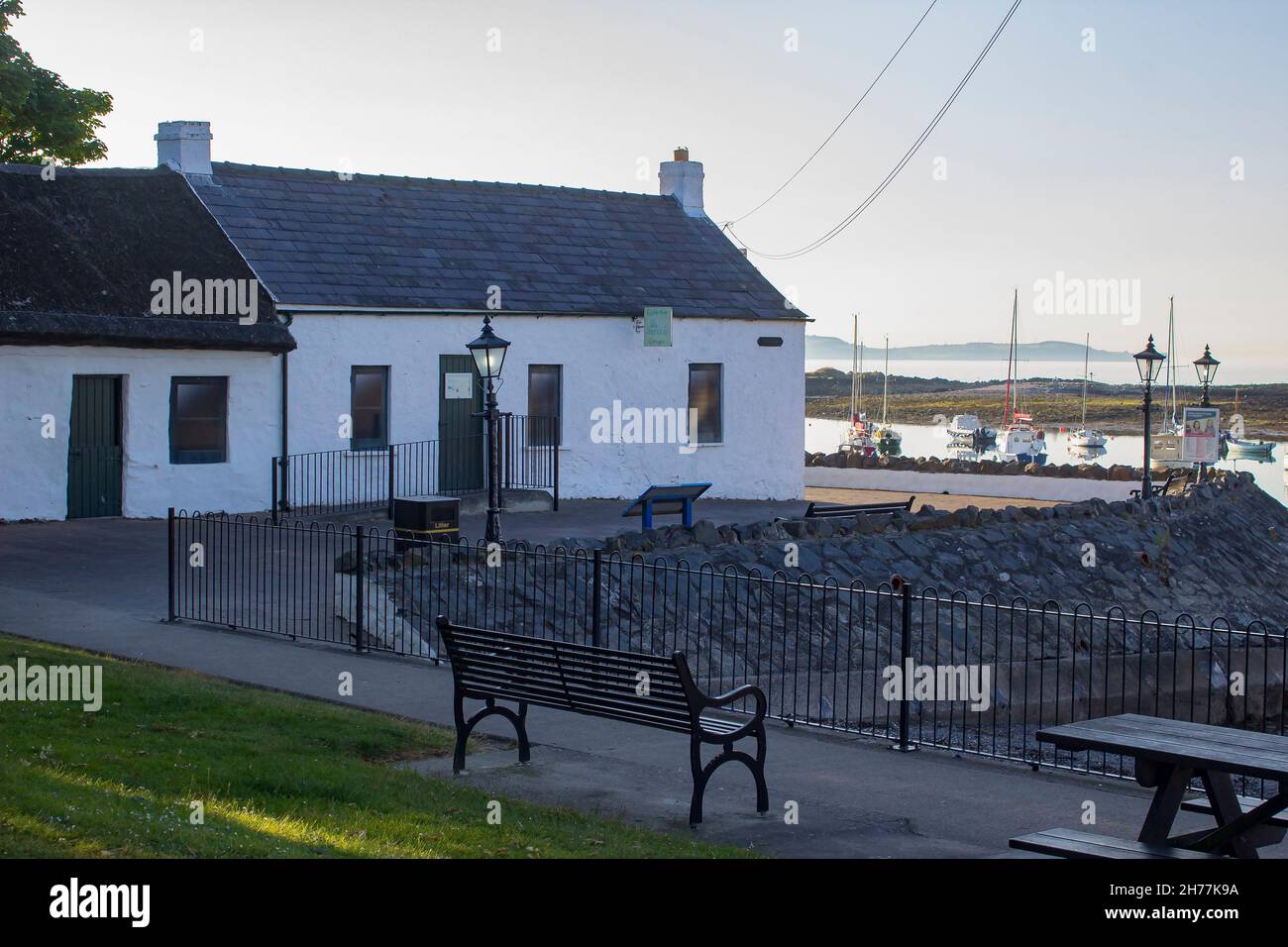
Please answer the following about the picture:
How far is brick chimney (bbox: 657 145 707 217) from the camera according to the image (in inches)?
1459

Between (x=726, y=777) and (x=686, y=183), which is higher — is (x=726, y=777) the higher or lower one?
the lower one

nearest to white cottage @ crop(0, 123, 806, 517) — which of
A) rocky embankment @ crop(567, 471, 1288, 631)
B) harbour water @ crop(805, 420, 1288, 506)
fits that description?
rocky embankment @ crop(567, 471, 1288, 631)

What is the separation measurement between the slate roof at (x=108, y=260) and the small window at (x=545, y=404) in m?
5.60

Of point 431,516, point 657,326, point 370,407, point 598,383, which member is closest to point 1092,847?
point 431,516

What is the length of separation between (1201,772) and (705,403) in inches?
1041

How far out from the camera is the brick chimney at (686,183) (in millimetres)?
37062

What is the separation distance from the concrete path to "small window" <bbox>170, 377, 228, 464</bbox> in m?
11.2

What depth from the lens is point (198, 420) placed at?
26766mm

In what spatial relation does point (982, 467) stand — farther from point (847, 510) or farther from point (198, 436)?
point (198, 436)

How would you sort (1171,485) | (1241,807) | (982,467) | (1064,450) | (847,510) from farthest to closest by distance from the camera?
(1064,450) → (982,467) → (1171,485) → (847,510) → (1241,807)

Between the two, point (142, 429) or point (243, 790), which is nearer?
point (243, 790)

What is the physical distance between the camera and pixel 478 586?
1698cm

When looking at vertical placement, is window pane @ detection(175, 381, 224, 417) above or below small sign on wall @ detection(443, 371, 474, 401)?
below

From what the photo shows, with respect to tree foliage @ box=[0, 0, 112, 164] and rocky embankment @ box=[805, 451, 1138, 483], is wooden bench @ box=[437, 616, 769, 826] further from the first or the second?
rocky embankment @ box=[805, 451, 1138, 483]
